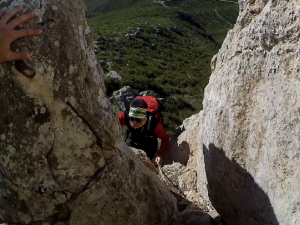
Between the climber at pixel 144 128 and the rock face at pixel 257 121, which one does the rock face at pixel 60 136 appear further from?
the climber at pixel 144 128

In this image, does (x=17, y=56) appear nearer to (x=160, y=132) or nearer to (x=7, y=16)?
(x=7, y=16)

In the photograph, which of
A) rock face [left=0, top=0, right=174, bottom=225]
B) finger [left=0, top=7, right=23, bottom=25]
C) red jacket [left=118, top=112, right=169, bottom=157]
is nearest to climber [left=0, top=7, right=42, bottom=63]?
finger [left=0, top=7, right=23, bottom=25]

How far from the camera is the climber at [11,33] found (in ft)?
11.4

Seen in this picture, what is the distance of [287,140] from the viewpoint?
4.17 meters

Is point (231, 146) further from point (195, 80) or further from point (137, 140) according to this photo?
point (195, 80)

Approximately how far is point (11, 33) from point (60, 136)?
125 centimetres

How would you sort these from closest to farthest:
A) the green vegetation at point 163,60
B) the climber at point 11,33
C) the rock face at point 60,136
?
the climber at point 11,33
the rock face at point 60,136
the green vegetation at point 163,60

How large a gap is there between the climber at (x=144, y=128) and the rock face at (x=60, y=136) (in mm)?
2646

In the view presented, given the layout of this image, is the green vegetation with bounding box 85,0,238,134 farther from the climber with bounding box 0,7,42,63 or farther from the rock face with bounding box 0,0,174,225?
the climber with bounding box 0,7,42,63

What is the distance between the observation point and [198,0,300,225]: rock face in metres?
4.19

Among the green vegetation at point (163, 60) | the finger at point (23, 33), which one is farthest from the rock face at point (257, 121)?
the green vegetation at point (163, 60)

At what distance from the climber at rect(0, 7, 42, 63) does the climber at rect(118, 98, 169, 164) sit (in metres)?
3.78

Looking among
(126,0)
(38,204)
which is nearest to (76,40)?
(38,204)

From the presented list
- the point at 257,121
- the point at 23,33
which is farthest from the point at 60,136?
the point at 257,121
